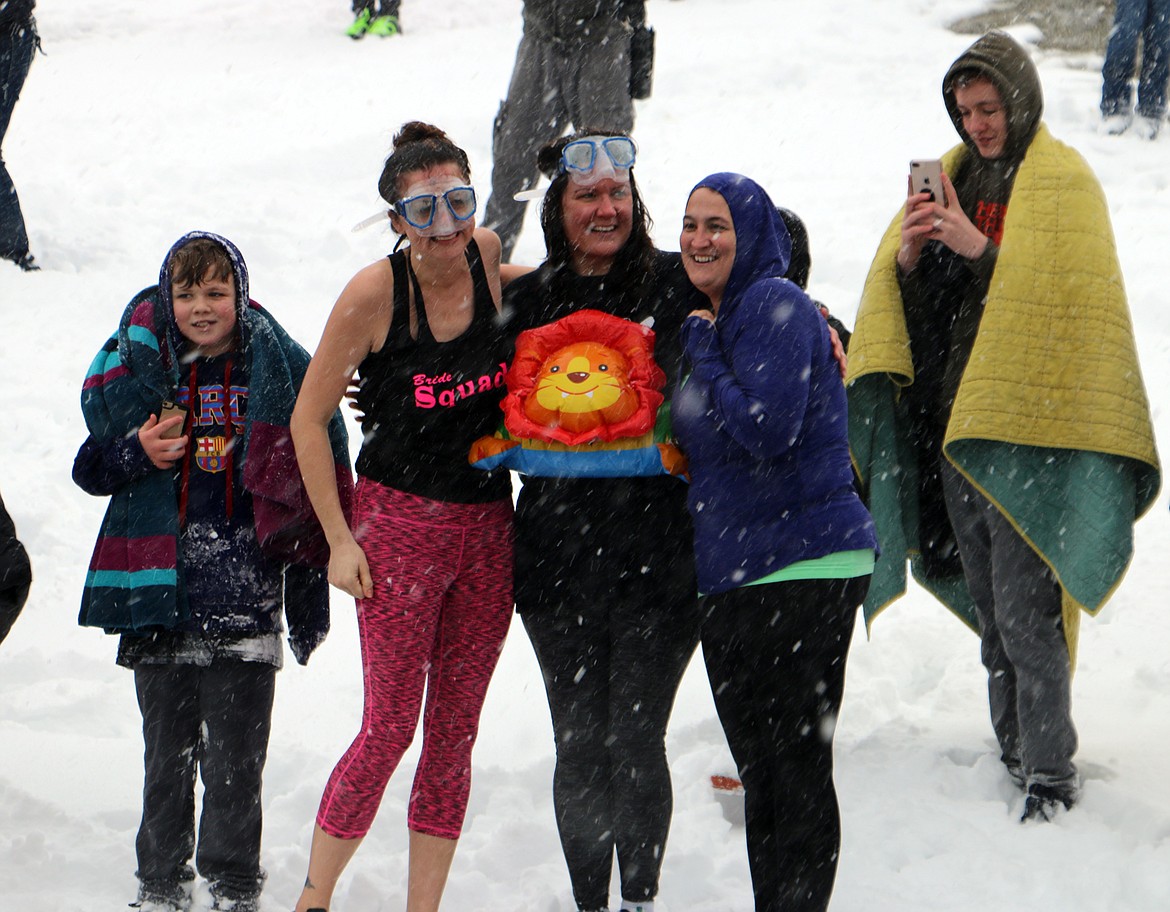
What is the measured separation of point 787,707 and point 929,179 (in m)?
1.78

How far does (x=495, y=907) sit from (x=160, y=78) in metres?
8.80

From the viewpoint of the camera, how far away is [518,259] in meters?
7.95

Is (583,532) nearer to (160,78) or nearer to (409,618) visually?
(409,618)

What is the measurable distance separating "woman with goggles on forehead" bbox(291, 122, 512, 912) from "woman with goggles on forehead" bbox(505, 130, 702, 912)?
0.13 m

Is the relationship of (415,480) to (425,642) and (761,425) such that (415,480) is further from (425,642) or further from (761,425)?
(761,425)

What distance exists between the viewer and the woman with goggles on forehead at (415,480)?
3.48m

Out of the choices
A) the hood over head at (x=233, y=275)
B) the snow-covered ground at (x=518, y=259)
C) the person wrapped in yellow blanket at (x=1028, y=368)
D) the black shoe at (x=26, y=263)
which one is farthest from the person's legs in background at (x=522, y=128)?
the hood over head at (x=233, y=275)

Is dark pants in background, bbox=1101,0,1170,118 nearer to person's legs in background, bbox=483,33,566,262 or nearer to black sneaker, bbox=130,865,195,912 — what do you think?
person's legs in background, bbox=483,33,566,262

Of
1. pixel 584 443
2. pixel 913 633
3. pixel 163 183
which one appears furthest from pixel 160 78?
pixel 584 443

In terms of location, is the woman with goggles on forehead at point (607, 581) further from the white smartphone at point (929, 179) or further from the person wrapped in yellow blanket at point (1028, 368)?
the person wrapped in yellow blanket at point (1028, 368)

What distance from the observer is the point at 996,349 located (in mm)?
4148

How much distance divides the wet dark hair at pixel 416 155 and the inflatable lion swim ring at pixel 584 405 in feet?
1.65

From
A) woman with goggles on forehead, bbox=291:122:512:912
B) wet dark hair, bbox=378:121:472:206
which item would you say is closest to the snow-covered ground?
woman with goggles on forehead, bbox=291:122:512:912

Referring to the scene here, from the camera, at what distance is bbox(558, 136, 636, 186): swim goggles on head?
11.6 ft
